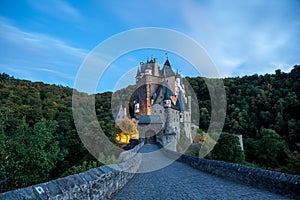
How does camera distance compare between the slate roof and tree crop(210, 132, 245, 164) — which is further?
the slate roof

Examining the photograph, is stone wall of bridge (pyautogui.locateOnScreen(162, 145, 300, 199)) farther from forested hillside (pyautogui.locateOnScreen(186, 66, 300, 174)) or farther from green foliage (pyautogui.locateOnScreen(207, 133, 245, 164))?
forested hillside (pyautogui.locateOnScreen(186, 66, 300, 174))

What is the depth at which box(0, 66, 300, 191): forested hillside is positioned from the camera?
35.8 ft

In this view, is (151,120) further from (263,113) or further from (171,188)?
(171,188)

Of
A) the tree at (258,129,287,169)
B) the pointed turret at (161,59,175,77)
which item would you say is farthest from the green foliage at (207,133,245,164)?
the pointed turret at (161,59,175,77)

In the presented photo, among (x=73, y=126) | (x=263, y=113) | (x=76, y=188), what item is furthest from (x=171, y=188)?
(x=263, y=113)

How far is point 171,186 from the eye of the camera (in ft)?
19.7

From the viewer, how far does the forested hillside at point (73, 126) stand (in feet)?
35.8

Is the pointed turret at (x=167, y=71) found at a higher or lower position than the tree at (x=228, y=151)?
higher

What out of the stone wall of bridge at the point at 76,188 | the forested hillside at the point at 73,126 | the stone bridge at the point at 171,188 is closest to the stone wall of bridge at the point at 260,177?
the stone bridge at the point at 171,188

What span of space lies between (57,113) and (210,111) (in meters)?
43.3

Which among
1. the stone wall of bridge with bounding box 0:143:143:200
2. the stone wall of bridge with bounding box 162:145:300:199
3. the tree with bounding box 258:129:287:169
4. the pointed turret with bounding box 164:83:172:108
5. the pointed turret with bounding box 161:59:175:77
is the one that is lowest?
the tree with bounding box 258:129:287:169

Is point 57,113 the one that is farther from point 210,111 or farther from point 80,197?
point 210,111

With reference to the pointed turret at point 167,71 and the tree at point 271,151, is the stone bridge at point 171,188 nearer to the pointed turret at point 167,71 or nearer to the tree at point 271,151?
the tree at point 271,151

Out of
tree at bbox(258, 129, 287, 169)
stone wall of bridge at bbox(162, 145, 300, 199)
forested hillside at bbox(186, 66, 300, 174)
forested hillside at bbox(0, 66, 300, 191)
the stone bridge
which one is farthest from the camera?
forested hillside at bbox(186, 66, 300, 174)
